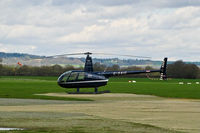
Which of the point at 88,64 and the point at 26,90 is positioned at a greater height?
the point at 88,64

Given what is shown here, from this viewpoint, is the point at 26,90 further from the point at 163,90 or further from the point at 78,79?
the point at 163,90

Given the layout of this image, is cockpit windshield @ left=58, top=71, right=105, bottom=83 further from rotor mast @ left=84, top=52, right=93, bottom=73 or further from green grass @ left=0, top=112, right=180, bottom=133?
green grass @ left=0, top=112, right=180, bottom=133

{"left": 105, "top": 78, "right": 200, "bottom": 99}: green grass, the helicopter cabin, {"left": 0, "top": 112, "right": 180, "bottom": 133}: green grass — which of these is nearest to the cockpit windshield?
the helicopter cabin

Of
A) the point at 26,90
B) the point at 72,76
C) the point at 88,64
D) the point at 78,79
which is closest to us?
the point at 72,76

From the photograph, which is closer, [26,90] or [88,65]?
[88,65]

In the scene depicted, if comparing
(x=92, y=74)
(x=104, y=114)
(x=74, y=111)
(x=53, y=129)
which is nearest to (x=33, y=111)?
(x=74, y=111)

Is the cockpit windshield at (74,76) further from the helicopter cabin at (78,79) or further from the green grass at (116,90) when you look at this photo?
the green grass at (116,90)

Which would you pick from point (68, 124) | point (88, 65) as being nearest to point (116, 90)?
point (88, 65)

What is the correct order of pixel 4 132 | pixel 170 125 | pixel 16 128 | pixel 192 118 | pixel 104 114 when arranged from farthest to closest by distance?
pixel 104 114
pixel 192 118
pixel 170 125
pixel 16 128
pixel 4 132

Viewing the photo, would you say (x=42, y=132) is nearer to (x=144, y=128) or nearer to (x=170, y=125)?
(x=144, y=128)

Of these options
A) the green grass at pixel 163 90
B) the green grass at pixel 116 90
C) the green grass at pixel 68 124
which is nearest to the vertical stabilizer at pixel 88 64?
the green grass at pixel 116 90

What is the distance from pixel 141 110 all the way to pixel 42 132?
37.2ft

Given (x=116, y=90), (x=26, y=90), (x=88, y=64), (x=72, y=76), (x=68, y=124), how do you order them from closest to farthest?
(x=68, y=124), (x=72, y=76), (x=88, y=64), (x=26, y=90), (x=116, y=90)

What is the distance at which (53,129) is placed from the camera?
19.7 meters
